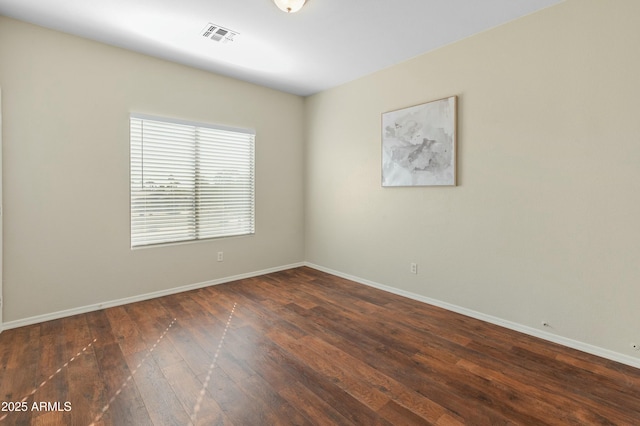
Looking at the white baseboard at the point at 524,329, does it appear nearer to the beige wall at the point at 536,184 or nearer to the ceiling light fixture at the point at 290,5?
the beige wall at the point at 536,184

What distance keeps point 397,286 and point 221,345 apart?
218 cm

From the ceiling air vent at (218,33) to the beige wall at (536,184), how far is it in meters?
1.81

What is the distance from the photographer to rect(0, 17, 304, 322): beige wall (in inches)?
108

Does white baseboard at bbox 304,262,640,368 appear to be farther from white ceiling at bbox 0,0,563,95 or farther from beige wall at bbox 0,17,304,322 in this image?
white ceiling at bbox 0,0,563,95

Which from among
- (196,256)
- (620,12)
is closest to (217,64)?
(196,256)

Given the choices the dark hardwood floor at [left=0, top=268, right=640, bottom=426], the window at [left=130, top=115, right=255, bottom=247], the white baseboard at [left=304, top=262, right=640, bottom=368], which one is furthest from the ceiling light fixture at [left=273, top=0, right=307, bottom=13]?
the white baseboard at [left=304, top=262, right=640, bottom=368]

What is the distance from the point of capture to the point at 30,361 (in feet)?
7.20

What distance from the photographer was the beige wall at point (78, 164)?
2750mm

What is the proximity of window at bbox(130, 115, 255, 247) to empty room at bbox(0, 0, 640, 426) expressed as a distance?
0.08 ft

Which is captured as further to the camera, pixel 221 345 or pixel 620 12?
pixel 221 345

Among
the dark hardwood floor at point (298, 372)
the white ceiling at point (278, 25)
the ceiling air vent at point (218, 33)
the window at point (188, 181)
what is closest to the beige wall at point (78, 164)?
the window at point (188, 181)

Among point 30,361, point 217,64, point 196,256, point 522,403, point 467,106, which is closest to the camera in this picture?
point 522,403

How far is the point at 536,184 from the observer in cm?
262

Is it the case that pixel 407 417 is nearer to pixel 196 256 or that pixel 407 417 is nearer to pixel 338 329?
pixel 338 329
